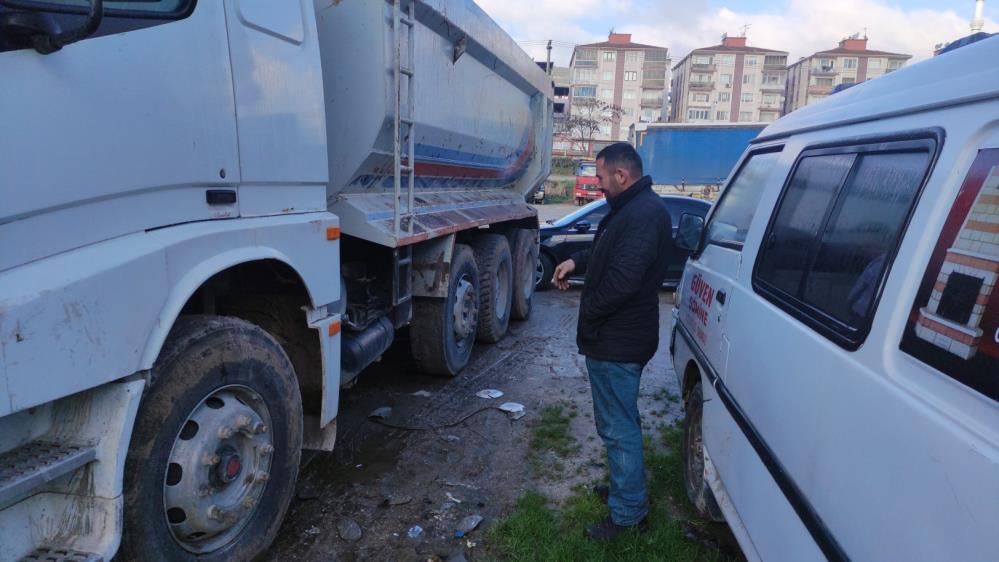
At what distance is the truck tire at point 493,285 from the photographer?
591 centimetres

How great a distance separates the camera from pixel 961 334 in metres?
1.26

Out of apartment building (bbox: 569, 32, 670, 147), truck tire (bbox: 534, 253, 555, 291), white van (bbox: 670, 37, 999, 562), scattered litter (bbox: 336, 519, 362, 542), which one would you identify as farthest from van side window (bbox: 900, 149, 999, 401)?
apartment building (bbox: 569, 32, 670, 147)

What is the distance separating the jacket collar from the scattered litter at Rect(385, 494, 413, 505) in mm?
1864

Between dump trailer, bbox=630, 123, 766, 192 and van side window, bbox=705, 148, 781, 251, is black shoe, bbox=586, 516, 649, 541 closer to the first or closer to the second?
van side window, bbox=705, 148, 781, 251

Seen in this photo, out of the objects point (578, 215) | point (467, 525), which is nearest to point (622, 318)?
point (467, 525)

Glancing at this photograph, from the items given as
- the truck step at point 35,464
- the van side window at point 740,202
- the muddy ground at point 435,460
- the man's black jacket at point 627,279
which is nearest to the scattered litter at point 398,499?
the muddy ground at point 435,460

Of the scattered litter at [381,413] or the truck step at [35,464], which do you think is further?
the scattered litter at [381,413]

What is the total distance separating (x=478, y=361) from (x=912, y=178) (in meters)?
4.64

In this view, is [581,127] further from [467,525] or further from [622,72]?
[467,525]

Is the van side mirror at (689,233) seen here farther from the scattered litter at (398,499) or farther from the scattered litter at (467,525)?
the scattered litter at (398,499)

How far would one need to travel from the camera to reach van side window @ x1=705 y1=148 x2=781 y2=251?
301 cm

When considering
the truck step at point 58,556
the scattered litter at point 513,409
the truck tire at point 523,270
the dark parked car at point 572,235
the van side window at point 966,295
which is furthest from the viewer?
the dark parked car at point 572,235

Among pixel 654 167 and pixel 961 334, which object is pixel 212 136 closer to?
pixel 961 334

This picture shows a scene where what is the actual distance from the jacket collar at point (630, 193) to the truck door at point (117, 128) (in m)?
1.64
